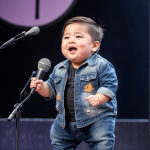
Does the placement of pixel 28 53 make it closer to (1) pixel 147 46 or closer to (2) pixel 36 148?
(2) pixel 36 148

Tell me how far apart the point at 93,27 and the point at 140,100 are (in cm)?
112

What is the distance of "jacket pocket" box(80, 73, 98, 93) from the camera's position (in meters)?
1.23

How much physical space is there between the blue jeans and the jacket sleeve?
151mm

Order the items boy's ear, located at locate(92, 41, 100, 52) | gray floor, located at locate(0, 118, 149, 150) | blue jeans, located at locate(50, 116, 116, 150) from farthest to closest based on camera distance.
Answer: gray floor, located at locate(0, 118, 149, 150) < boy's ear, located at locate(92, 41, 100, 52) < blue jeans, located at locate(50, 116, 116, 150)

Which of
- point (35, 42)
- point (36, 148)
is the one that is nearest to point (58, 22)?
point (35, 42)

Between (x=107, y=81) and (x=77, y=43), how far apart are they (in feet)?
0.84

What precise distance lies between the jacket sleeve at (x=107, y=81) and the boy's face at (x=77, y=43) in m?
0.13

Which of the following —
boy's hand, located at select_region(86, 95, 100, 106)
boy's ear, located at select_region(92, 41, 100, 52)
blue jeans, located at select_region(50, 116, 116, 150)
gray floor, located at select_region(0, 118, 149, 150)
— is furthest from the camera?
gray floor, located at select_region(0, 118, 149, 150)

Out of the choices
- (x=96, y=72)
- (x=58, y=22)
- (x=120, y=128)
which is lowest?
(x=120, y=128)

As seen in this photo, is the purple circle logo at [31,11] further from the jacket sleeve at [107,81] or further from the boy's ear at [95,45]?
the jacket sleeve at [107,81]

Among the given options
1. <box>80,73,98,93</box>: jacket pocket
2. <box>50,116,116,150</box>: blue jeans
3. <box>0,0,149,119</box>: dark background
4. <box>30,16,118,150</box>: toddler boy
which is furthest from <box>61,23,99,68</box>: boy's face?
<box>0,0,149,119</box>: dark background

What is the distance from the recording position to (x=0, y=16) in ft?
7.25

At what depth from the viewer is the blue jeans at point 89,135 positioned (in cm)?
118

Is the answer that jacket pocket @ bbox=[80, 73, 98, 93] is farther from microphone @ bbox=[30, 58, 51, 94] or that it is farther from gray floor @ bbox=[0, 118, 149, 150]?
gray floor @ bbox=[0, 118, 149, 150]
